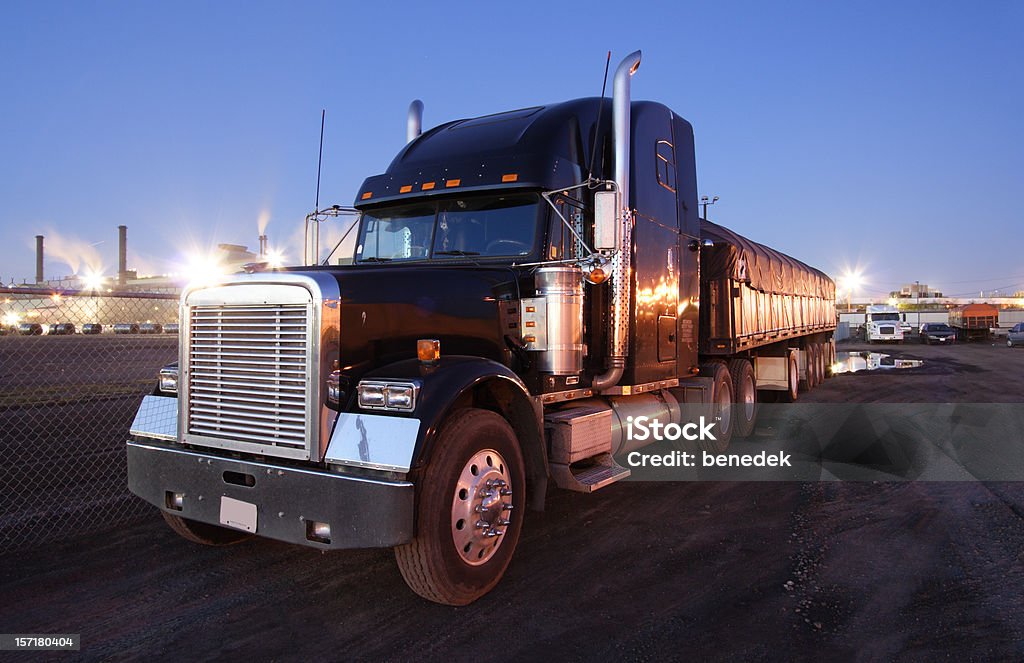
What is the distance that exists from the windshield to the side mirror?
541 mm

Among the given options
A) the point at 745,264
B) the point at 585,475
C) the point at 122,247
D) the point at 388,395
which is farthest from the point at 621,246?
the point at 122,247

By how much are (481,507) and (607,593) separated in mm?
923

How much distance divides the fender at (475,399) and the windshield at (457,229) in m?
1.24

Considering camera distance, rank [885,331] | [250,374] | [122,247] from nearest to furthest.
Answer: [250,374]
[885,331]
[122,247]

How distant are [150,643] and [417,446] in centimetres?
165

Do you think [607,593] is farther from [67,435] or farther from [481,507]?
[67,435]

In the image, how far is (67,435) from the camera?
29.1ft

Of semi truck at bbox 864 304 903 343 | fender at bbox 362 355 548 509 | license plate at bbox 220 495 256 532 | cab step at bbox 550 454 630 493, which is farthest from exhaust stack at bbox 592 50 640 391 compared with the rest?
semi truck at bbox 864 304 903 343

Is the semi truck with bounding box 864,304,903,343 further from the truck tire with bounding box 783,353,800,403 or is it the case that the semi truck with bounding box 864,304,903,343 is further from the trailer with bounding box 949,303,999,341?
the truck tire with bounding box 783,353,800,403

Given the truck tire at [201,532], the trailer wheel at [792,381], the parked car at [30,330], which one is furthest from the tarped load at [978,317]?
the truck tire at [201,532]

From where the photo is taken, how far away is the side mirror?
4772 millimetres

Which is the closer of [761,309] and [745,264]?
[745,264]

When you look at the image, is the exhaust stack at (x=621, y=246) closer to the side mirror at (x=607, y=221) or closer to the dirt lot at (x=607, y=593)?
the side mirror at (x=607, y=221)

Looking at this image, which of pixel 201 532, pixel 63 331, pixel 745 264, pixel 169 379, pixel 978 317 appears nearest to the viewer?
pixel 169 379
